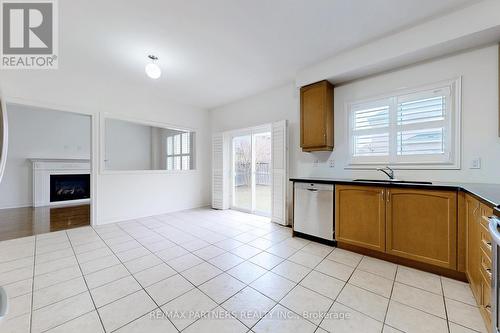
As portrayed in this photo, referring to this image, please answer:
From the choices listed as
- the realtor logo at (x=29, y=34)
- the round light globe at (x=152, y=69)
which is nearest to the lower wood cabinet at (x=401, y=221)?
the round light globe at (x=152, y=69)

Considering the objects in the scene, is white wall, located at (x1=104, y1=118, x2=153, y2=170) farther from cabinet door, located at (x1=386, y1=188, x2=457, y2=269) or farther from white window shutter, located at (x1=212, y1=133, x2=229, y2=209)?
cabinet door, located at (x1=386, y1=188, x2=457, y2=269)

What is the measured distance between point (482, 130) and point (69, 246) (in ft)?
17.0

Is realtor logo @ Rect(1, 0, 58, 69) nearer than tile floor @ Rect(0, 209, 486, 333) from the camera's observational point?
No

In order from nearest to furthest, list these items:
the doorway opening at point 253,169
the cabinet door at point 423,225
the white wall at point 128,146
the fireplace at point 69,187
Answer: the cabinet door at point 423,225 < the doorway opening at point 253,169 < the fireplace at point 69,187 < the white wall at point 128,146

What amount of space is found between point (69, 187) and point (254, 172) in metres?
5.68

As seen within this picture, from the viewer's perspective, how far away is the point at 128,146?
22.5 feet

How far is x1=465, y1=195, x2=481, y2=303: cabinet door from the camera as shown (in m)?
1.54

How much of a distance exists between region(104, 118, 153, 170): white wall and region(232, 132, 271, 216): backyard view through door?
3.89 metres

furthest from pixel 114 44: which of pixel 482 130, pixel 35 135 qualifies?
pixel 35 135

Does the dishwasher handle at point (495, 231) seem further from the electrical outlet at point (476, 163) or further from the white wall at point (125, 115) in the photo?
the white wall at point (125, 115)

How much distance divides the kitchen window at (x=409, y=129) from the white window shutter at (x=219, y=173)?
2.87m

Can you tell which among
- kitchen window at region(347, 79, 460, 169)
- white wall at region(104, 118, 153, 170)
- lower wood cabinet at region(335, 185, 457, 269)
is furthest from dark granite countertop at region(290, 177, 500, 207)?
white wall at region(104, 118, 153, 170)

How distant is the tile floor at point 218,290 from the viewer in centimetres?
145

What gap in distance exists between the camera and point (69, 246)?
2.76m
